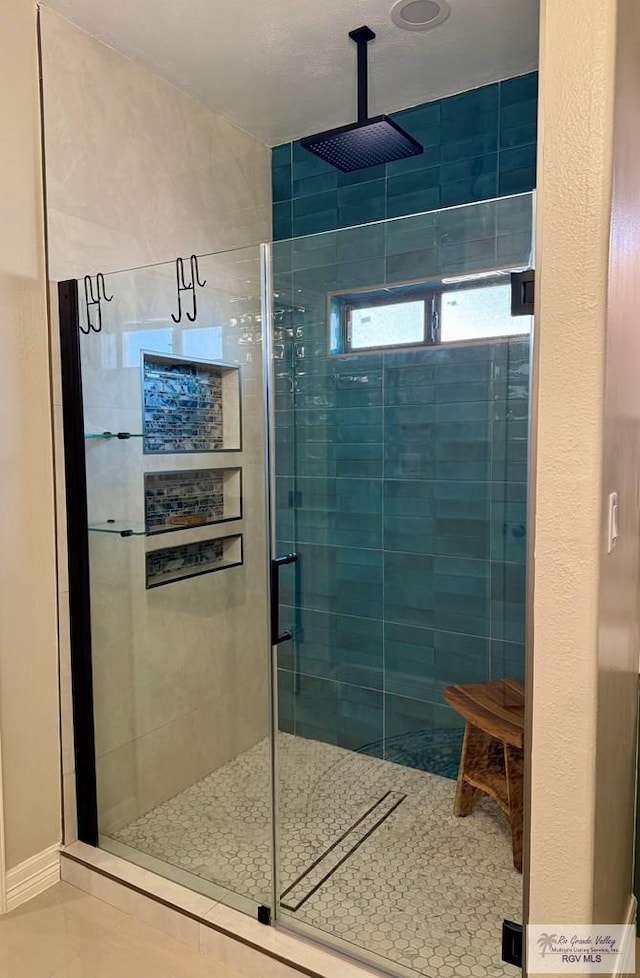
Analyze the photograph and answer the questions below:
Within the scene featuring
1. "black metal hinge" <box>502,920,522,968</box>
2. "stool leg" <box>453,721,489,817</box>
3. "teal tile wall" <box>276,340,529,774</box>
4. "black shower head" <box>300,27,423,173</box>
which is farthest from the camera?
"black shower head" <box>300,27,423,173</box>

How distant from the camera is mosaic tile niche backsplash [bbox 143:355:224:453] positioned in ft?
7.69

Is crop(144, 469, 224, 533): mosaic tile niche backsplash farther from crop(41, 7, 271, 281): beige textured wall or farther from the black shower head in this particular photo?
the black shower head

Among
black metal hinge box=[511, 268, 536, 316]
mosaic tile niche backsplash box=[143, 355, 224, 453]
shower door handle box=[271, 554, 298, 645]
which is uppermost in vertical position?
black metal hinge box=[511, 268, 536, 316]

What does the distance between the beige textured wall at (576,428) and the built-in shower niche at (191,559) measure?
136 centimetres

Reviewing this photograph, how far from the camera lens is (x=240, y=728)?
2553 mm

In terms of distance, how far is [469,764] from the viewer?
2145 mm

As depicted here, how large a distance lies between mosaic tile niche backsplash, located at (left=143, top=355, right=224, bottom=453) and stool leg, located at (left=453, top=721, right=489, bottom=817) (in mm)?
1296

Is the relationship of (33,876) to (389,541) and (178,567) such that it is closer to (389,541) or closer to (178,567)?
(178,567)

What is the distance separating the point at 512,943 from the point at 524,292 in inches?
58.7

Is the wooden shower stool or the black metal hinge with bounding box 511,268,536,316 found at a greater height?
the black metal hinge with bounding box 511,268,536,316

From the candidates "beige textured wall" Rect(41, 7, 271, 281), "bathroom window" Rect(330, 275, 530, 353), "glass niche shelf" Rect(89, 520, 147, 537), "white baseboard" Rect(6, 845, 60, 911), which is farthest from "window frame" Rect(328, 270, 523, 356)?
"white baseboard" Rect(6, 845, 60, 911)

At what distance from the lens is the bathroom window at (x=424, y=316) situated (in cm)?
179

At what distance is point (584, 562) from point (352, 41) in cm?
189

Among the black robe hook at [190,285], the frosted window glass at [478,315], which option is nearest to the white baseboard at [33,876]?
the black robe hook at [190,285]
